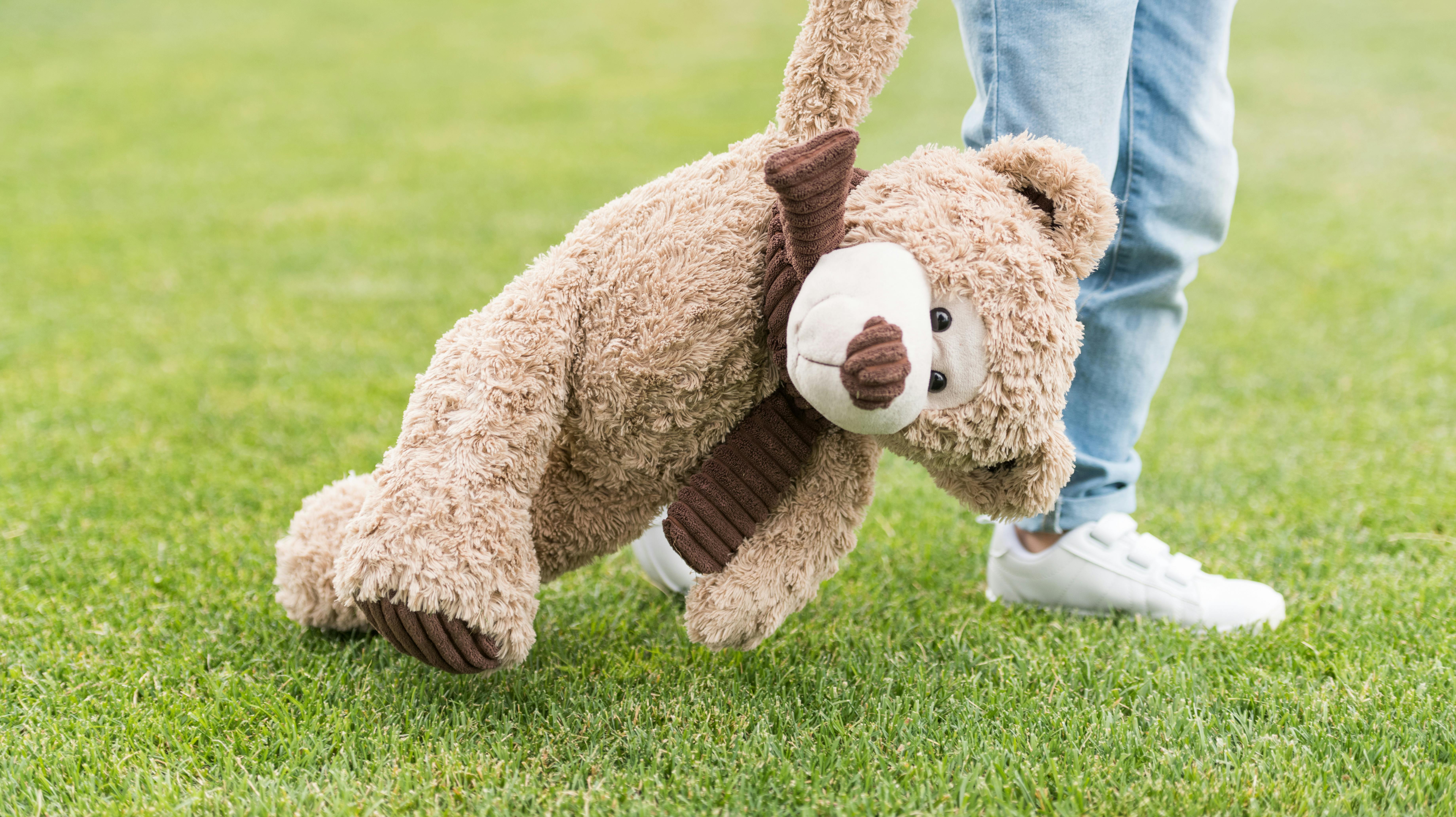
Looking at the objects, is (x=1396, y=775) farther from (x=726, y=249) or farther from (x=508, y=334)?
(x=508, y=334)

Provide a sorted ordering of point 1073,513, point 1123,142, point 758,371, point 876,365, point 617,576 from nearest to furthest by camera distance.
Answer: point 876,365
point 758,371
point 1123,142
point 1073,513
point 617,576

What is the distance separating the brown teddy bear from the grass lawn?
0.24 metres

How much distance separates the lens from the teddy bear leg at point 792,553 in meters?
1.48

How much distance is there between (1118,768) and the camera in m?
1.50

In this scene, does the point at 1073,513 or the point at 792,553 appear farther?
the point at 1073,513

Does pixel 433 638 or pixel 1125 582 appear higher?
pixel 433 638

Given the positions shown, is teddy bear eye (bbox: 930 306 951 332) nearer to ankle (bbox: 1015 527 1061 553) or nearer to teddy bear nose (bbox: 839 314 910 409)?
teddy bear nose (bbox: 839 314 910 409)

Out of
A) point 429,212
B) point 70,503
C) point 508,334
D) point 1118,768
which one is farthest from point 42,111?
point 1118,768

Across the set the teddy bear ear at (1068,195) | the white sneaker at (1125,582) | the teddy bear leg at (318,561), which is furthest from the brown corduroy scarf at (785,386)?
the white sneaker at (1125,582)

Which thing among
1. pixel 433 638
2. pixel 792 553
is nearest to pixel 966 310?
pixel 792 553

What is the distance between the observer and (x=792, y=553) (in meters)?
1.53

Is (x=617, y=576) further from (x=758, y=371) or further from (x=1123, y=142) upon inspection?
(x=1123, y=142)

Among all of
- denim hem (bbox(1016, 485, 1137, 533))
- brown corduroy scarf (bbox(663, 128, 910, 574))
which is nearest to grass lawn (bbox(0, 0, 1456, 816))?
denim hem (bbox(1016, 485, 1137, 533))

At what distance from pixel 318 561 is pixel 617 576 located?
2.06 ft
